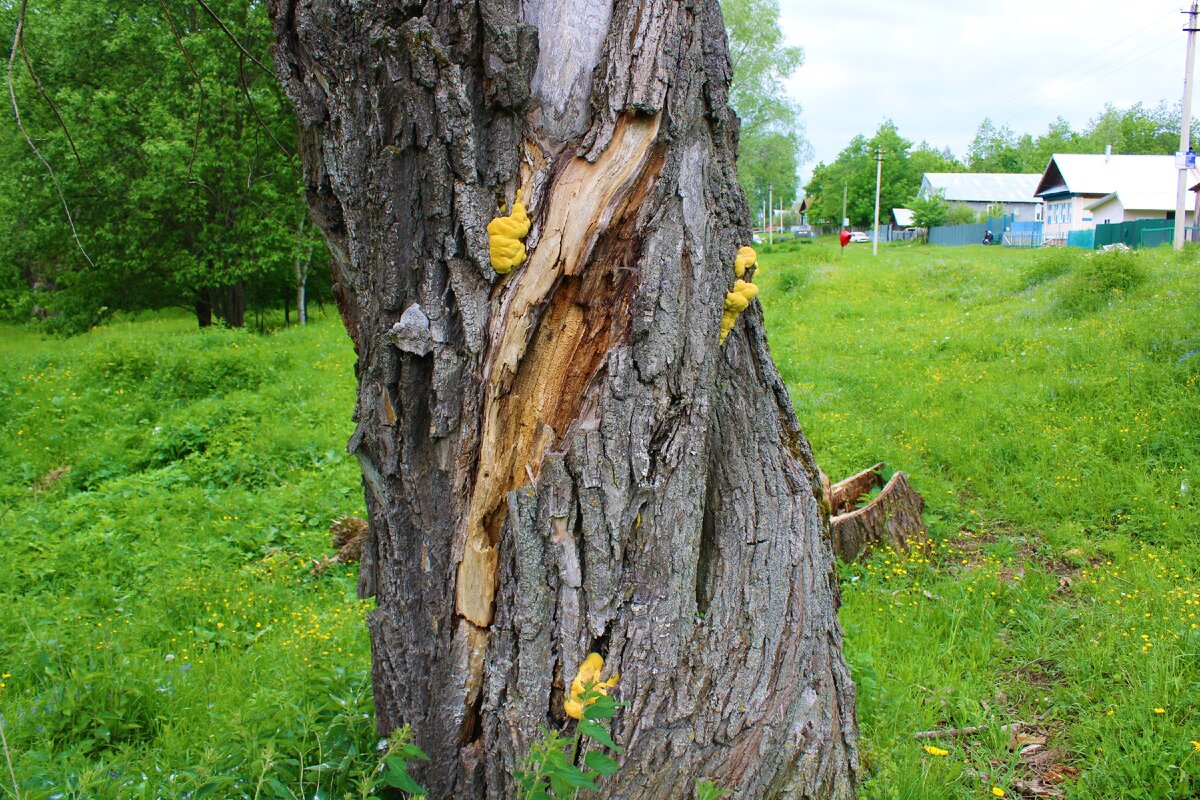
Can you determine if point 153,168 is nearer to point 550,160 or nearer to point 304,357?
point 304,357

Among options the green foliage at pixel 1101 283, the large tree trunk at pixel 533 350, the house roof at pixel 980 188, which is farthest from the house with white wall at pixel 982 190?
the large tree trunk at pixel 533 350

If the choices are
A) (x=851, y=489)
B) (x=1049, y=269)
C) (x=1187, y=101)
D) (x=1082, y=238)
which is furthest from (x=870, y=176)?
(x=851, y=489)

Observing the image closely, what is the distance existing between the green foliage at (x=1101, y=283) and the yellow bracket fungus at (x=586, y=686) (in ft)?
35.6

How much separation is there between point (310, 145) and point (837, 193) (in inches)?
3300

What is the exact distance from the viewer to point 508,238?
6.44 ft

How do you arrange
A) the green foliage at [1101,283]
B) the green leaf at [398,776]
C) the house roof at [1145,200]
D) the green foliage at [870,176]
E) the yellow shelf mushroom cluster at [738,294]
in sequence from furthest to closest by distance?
the green foliage at [870,176] < the house roof at [1145,200] < the green foliage at [1101,283] < the yellow shelf mushroom cluster at [738,294] < the green leaf at [398,776]

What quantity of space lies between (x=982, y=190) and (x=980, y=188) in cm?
26

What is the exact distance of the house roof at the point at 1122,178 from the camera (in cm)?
4031

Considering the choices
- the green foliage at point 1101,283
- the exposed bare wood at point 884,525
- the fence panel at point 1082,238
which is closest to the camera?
the exposed bare wood at point 884,525

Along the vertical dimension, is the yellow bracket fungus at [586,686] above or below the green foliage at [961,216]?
below

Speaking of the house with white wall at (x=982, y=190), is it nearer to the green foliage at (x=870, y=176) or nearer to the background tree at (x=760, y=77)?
the green foliage at (x=870, y=176)

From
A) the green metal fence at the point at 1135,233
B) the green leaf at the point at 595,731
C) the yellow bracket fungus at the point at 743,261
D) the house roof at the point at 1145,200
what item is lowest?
the green leaf at the point at 595,731

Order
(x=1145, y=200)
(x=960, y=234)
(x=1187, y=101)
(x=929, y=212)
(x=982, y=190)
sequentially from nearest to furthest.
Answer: (x=1187, y=101) < (x=1145, y=200) < (x=960, y=234) < (x=929, y=212) < (x=982, y=190)

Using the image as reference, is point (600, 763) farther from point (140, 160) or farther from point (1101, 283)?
point (140, 160)
